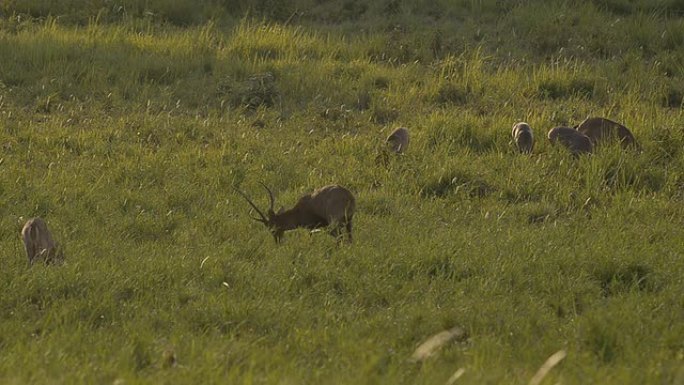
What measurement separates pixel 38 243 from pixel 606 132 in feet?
14.2

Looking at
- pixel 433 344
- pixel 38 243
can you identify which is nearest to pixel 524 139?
pixel 38 243

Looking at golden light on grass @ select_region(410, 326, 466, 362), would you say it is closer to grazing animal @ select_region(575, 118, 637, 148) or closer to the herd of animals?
the herd of animals

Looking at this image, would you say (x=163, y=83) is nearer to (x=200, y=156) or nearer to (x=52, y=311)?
(x=200, y=156)

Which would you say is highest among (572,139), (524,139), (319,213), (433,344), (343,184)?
(433,344)

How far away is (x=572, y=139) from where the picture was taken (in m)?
8.20

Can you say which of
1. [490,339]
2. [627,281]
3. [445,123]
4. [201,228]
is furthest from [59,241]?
[445,123]

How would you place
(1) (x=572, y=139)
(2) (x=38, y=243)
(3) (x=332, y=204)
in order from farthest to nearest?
1. (1) (x=572, y=139)
2. (3) (x=332, y=204)
3. (2) (x=38, y=243)

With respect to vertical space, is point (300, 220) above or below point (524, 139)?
above

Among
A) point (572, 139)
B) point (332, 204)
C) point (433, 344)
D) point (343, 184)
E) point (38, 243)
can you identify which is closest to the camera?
point (433, 344)

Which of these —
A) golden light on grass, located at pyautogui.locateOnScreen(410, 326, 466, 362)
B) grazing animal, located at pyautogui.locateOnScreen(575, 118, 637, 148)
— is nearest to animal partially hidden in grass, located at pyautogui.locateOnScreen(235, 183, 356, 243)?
golden light on grass, located at pyautogui.locateOnScreen(410, 326, 466, 362)

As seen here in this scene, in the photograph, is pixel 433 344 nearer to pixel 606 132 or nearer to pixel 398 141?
pixel 398 141

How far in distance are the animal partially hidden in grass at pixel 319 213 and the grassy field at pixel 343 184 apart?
122mm

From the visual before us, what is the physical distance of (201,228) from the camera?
6.67 metres

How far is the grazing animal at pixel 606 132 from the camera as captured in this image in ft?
26.9
